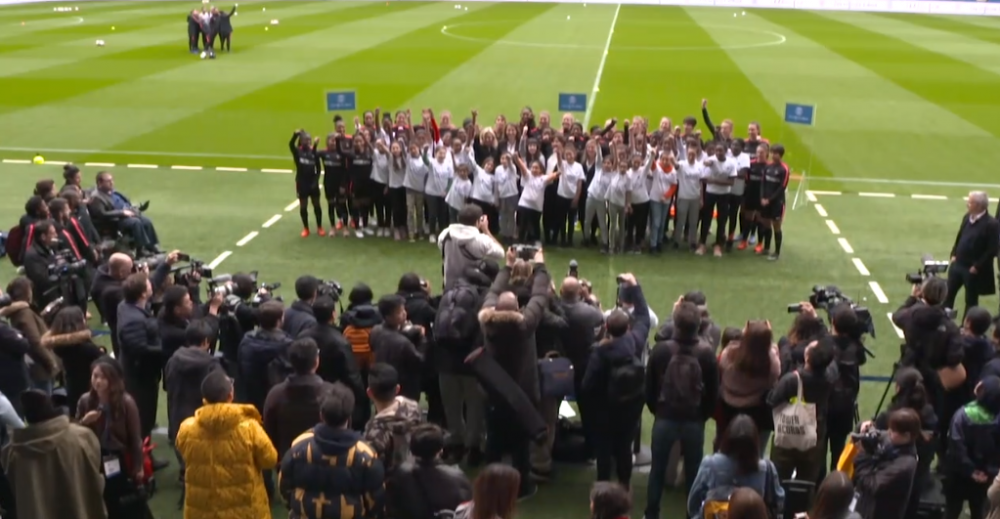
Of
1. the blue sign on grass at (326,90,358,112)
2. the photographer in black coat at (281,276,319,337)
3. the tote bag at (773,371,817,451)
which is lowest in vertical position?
the tote bag at (773,371,817,451)

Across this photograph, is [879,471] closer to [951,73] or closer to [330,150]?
[330,150]

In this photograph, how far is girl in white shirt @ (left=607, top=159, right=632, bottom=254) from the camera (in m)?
15.3

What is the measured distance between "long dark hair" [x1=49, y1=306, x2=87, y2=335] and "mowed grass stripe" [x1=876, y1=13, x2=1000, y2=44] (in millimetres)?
45622

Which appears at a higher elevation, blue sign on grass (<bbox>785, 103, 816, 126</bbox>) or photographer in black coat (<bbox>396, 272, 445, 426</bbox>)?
blue sign on grass (<bbox>785, 103, 816, 126</bbox>)

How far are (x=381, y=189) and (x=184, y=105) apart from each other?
1339 centimetres

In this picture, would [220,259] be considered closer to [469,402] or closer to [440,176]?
[440,176]

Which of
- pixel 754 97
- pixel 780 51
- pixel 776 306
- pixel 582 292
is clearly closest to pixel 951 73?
pixel 780 51

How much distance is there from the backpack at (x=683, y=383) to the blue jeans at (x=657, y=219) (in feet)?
26.1

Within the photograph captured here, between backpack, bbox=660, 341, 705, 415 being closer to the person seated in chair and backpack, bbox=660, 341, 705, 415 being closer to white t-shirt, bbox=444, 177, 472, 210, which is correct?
white t-shirt, bbox=444, 177, 472, 210

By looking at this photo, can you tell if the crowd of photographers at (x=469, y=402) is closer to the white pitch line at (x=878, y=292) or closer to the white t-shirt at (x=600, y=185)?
the white pitch line at (x=878, y=292)

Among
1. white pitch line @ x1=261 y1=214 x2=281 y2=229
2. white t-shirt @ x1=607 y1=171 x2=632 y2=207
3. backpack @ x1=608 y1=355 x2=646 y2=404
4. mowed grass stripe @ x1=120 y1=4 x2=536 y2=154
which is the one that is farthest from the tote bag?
mowed grass stripe @ x1=120 y1=4 x2=536 y2=154

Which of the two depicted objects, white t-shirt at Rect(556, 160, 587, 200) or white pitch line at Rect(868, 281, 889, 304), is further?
white t-shirt at Rect(556, 160, 587, 200)

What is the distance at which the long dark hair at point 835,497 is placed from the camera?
6137 mm

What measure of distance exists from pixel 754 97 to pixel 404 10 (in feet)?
109
